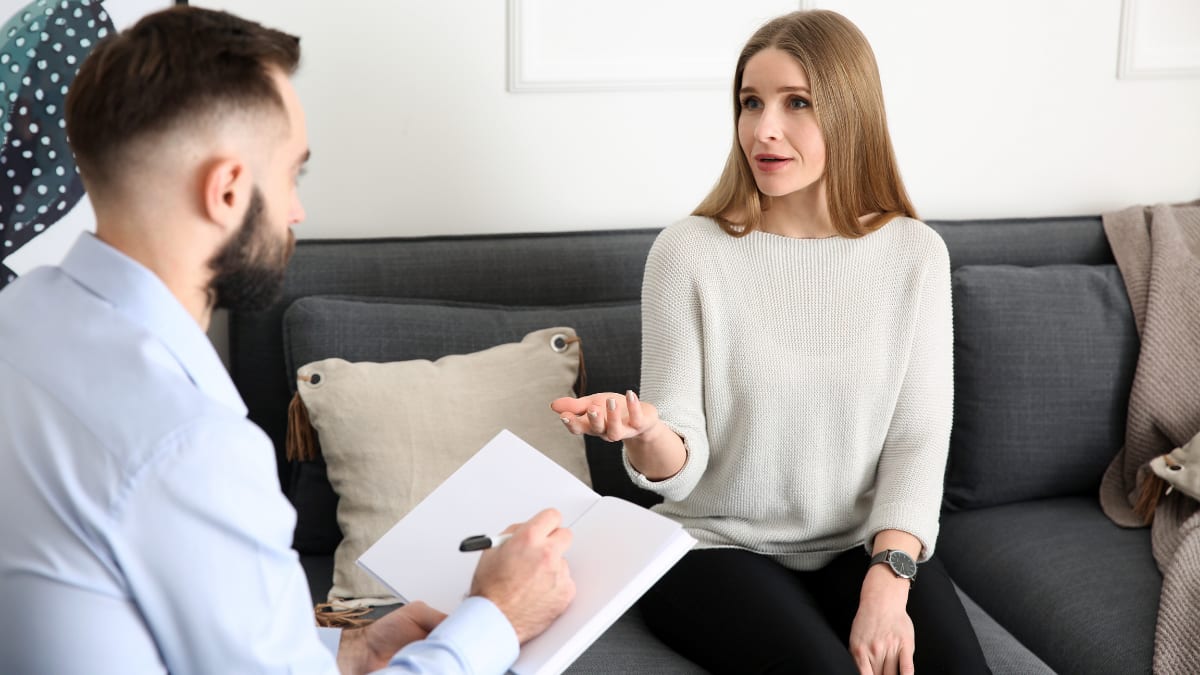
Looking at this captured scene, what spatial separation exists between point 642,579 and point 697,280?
64 centimetres

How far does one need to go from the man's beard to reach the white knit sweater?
72 cm

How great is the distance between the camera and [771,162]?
5.61 feet

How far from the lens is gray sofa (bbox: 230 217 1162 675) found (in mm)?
1913

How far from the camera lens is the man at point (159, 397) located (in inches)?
33.9

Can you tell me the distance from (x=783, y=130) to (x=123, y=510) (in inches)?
44.8

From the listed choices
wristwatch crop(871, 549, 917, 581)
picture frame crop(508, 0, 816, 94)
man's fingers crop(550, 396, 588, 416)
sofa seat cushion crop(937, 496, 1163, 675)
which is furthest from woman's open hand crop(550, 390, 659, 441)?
picture frame crop(508, 0, 816, 94)

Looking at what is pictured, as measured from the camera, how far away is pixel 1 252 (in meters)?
2.01

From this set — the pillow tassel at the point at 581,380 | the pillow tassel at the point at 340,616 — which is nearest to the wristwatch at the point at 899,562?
the pillow tassel at the point at 581,380

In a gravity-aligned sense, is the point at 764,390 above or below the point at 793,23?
below

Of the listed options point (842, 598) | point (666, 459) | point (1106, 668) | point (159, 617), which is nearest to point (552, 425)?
point (666, 459)

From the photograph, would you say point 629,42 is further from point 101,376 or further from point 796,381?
point 101,376

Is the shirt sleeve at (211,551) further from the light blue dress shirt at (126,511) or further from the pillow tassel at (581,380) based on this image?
the pillow tassel at (581,380)

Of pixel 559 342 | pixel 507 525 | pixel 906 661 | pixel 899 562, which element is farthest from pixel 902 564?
pixel 559 342

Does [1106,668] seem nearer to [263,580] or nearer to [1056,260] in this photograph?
[1056,260]
